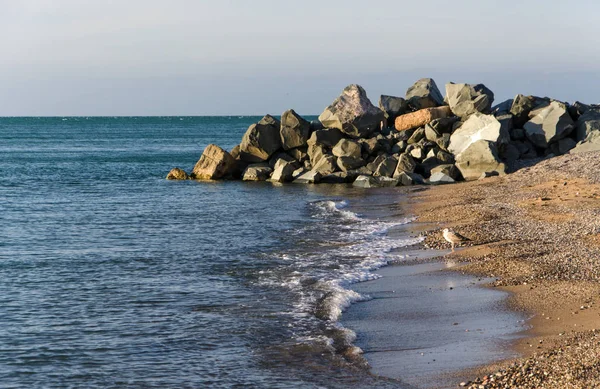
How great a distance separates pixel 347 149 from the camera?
38094 millimetres

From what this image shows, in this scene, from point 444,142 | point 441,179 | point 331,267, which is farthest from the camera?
point 444,142

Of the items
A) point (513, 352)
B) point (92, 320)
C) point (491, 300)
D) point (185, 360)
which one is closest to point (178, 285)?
point (92, 320)

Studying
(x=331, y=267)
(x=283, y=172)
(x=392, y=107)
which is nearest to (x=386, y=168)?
(x=283, y=172)

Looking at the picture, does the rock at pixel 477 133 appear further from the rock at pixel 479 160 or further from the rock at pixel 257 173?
the rock at pixel 257 173

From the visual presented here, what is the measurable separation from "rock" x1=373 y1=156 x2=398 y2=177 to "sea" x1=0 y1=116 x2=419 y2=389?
2.51 metres

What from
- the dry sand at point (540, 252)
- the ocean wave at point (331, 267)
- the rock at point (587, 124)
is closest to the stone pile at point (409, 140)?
the rock at point (587, 124)

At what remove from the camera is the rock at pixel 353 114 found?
39906 millimetres

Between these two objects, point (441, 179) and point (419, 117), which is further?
point (419, 117)

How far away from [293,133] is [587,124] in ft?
50.8

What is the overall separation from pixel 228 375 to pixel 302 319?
3.13 meters

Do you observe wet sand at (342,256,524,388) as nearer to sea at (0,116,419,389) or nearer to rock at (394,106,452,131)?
sea at (0,116,419,389)

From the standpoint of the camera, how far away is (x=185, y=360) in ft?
38.1

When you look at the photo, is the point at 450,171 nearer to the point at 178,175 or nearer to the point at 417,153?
the point at 417,153

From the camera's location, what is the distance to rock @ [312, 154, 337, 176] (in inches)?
1506
